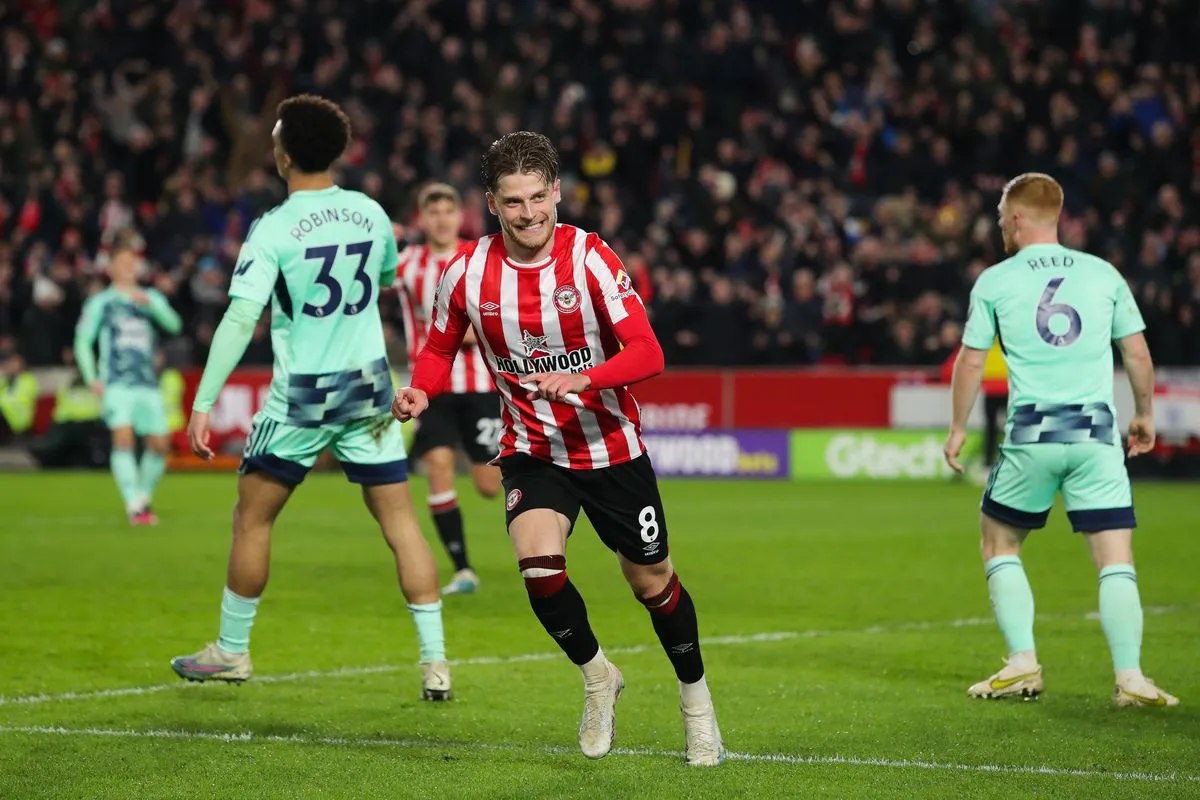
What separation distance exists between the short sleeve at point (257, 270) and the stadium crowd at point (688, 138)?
13430 mm

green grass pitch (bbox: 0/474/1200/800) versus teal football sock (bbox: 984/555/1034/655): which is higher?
teal football sock (bbox: 984/555/1034/655)

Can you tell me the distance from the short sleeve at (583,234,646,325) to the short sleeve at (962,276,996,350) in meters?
2.09

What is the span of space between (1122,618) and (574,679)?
2328mm

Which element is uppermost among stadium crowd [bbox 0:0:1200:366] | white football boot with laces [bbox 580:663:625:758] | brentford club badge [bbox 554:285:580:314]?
stadium crowd [bbox 0:0:1200:366]

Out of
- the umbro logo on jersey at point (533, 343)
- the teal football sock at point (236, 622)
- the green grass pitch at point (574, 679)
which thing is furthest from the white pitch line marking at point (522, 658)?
the umbro logo on jersey at point (533, 343)

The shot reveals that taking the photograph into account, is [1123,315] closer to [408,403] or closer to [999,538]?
[999,538]

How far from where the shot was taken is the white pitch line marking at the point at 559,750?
5687 millimetres

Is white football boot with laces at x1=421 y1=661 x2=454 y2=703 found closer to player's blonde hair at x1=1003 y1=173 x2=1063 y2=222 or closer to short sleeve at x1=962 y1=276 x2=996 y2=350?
short sleeve at x1=962 y1=276 x2=996 y2=350

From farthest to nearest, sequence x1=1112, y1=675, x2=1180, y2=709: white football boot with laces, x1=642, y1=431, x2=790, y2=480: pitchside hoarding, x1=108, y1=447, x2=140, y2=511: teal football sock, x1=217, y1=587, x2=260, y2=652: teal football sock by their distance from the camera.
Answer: x1=642, y1=431, x2=790, y2=480: pitchside hoarding
x1=108, y1=447, x2=140, y2=511: teal football sock
x1=217, y1=587, x2=260, y2=652: teal football sock
x1=1112, y1=675, x2=1180, y2=709: white football boot with laces

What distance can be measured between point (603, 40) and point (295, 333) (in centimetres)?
2061

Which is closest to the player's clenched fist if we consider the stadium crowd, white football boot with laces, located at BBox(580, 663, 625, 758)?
white football boot with laces, located at BBox(580, 663, 625, 758)

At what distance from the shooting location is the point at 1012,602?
7320 mm

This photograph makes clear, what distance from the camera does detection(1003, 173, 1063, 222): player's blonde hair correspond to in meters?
7.19

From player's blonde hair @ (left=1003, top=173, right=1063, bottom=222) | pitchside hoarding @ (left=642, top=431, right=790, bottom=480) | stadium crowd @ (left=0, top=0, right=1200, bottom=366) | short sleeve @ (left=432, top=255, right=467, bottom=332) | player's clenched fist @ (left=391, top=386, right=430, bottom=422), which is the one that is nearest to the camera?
player's clenched fist @ (left=391, top=386, right=430, bottom=422)
